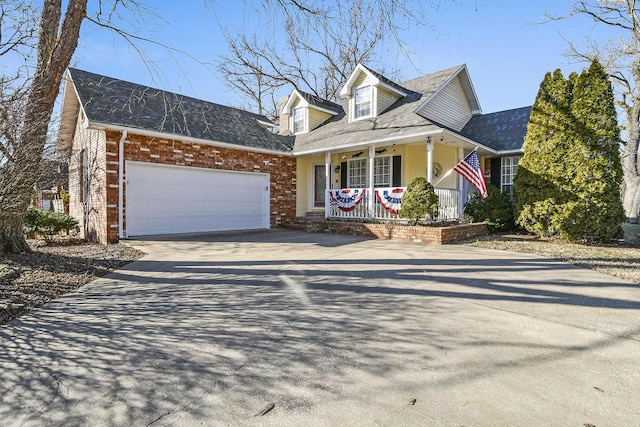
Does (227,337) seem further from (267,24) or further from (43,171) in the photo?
(267,24)

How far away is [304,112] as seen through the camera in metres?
15.7

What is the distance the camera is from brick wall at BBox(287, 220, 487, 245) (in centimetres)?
916

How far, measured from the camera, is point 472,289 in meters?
4.66

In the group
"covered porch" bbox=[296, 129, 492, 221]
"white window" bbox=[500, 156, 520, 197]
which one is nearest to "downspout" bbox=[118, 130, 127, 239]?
"covered porch" bbox=[296, 129, 492, 221]

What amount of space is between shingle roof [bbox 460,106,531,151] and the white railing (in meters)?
3.10

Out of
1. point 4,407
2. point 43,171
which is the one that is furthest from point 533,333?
point 43,171

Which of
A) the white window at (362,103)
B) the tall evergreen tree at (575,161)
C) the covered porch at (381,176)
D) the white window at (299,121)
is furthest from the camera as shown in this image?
the white window at (299,121)

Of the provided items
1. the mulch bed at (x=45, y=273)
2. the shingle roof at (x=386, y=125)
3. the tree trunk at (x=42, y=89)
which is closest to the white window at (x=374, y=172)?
the shingle roof at (x=386, y=125)

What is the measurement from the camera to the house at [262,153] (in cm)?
1003

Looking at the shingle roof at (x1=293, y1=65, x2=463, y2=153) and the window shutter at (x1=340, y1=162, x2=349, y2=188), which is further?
the window shutter at (x1=340, y1=162, x2=349, y2=188)

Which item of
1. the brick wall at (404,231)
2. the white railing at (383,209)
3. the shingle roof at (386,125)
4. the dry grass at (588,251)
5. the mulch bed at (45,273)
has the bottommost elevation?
the mulch bed at (45,273)

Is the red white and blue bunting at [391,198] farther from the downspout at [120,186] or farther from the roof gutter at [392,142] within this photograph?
the downspout at [120,186]

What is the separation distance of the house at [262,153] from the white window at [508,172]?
0.12 ft

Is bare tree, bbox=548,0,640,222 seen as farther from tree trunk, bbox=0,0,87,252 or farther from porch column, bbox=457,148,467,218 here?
tree trunk, bbox=0,0,87,252
